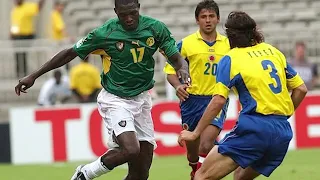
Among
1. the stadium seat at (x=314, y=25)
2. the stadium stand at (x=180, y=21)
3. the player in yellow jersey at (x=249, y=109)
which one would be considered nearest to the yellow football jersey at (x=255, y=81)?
the player in yellow jersey at (x=249, y=109)

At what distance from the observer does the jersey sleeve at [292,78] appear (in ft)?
30.5

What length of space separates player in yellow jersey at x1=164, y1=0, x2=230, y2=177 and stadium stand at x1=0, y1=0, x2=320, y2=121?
999 cm

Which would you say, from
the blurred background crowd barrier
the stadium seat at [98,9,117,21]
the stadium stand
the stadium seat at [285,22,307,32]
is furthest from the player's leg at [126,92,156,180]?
the stadium seat at [98,9,117,21]

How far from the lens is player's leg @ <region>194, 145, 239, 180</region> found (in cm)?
889

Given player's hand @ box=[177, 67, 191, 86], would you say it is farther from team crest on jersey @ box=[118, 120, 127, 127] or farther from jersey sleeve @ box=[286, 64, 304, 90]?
jersey sleeve @ box=[286, 64, 304, 90]

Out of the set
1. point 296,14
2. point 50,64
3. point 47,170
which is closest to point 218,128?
point 50,64

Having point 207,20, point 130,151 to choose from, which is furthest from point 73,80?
point 130,151

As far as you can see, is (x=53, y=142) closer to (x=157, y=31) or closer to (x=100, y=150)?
(x=100, y=150)

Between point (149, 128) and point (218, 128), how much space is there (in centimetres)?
A: 143

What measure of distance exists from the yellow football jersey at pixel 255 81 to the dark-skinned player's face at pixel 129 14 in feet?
5.08

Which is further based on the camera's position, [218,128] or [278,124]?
[218,128]

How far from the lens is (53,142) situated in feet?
60.5

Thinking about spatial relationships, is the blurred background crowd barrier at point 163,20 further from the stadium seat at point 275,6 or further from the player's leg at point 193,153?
the player's leg at point 193,153

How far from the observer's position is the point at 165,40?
34.6ft
